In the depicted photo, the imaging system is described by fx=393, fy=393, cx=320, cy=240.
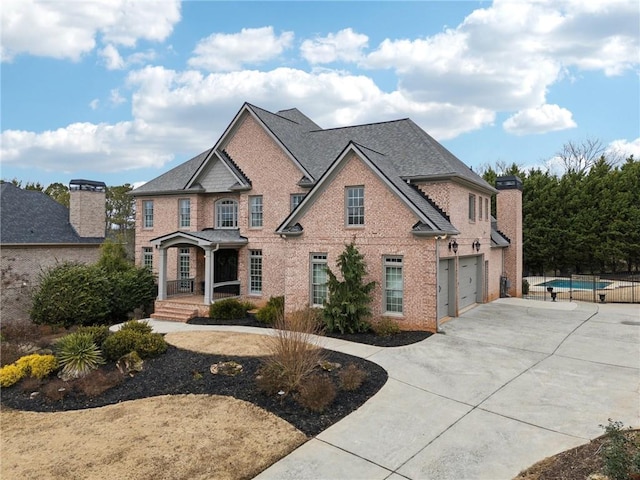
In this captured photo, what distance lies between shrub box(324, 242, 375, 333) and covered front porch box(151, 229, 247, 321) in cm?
724

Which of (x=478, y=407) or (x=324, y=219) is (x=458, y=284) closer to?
(x=324, y=219)

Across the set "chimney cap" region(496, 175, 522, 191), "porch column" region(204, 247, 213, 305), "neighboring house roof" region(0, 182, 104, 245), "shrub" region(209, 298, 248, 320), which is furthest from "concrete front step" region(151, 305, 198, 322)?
"chimney cap" region(496, 175, 522, 191)

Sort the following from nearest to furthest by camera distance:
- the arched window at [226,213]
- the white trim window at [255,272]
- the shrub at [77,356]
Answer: the shrub at [77,356], the white trim window at [255,272], the arched window at [226,213]

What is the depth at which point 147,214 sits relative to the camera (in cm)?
2461

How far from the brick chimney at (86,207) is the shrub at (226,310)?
12.2 meters

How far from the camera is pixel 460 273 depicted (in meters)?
18.5

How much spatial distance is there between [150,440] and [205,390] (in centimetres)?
226

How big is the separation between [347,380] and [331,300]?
582cm

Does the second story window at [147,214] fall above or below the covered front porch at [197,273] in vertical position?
above

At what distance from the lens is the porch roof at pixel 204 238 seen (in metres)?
19.1

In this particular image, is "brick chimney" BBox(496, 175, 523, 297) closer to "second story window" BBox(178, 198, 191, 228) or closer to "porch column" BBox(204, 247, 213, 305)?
"porch column" BBox(204, 247, 213, 305)

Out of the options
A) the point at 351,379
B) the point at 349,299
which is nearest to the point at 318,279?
the point at 349,299

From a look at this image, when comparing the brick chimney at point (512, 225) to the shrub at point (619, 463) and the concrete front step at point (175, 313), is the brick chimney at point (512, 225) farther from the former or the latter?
the shrub at point (619, 463)

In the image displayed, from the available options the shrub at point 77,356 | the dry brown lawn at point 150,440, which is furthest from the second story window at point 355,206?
the shrub at point 77,356
